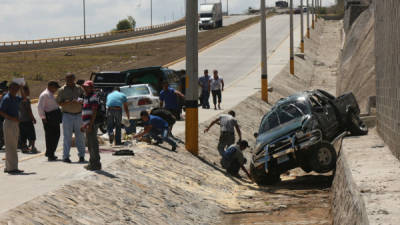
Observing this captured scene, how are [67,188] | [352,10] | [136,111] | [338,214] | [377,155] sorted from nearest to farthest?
[67,188] → [338,214] → [377,155] → [136,111] → [352,10]

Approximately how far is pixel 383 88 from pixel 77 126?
23.0 feet

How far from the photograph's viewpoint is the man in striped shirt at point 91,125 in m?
14.1

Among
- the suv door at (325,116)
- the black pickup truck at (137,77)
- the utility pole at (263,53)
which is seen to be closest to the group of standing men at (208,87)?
the black pickup truck at (137,77)

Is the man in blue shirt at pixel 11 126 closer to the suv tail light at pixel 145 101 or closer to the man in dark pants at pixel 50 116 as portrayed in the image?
the man in dark pants at pixel 50 116

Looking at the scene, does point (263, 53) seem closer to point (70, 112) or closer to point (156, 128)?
point (156, 128)

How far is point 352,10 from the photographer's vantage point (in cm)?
6700

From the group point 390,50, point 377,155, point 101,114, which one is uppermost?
point 390,50

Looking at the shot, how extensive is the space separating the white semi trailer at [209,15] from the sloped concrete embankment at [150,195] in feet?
264

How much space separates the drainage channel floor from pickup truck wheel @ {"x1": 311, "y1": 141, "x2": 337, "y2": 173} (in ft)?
1.94

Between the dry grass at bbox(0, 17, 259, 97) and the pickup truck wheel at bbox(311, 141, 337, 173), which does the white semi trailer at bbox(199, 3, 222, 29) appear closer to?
the dry grass at bbox(0, 17, 259, 97)

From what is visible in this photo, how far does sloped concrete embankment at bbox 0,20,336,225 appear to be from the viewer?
10984 millimetres

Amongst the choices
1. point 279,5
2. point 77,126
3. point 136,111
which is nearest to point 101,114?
point 77,126

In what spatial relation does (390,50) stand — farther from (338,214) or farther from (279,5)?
(279,5)

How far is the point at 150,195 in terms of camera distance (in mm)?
14062
